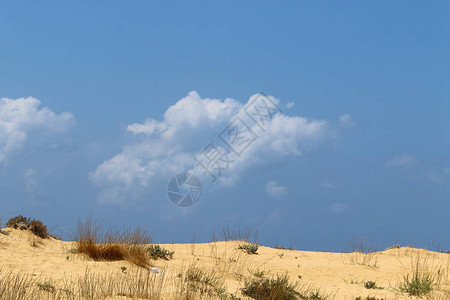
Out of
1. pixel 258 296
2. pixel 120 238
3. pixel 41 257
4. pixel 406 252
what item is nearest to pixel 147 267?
pixel 120 238

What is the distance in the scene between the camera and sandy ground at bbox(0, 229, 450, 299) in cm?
1076

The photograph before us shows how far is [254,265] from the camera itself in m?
15.0

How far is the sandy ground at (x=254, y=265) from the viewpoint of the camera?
10.8 m

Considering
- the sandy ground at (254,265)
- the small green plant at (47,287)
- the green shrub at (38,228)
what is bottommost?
the small green plant at (47,287)

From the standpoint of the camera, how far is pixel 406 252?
19766 mm

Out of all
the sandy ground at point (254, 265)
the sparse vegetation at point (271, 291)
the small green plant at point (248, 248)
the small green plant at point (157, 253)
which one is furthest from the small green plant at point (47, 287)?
the small green plant at point (248, 248)

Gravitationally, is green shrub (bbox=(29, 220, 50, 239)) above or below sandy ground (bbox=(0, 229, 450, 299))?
above

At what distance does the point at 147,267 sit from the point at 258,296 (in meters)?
4.00

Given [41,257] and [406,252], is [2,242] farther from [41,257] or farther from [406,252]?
[406,252]

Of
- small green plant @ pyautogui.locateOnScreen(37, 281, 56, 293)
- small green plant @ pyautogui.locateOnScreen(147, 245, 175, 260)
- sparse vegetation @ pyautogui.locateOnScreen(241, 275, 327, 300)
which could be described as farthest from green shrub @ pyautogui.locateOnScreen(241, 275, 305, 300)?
small green plant @ pyautogui.locateOnScreen(147, 245, 175, 260)

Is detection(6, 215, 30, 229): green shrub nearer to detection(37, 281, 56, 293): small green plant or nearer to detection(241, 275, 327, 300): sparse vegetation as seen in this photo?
detection(37, 281, 56, 293): small green plant

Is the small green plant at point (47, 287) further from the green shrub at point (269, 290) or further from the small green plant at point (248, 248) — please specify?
the small green plant at point (248, 248)

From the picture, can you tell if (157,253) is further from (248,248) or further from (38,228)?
(38,228)

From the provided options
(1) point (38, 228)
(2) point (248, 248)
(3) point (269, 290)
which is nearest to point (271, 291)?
(3) point (269, 290)
